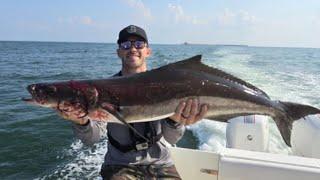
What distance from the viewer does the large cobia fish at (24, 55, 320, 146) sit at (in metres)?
3.41

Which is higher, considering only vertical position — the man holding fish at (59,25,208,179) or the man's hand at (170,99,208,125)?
the man's hand at (170,99,208,125)

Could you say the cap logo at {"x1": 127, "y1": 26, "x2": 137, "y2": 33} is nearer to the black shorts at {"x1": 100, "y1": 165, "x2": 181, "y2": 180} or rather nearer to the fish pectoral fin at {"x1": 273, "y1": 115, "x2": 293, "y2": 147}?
the black shorts at {"x1": 100, "y1": 165, "x2": 181, "y2": 180}

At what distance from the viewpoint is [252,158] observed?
4309 mm

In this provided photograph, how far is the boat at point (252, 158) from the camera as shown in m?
4.17

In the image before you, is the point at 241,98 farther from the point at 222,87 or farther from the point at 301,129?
the point at 301,129

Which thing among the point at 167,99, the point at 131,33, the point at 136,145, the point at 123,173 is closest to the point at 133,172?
the point at 123,173

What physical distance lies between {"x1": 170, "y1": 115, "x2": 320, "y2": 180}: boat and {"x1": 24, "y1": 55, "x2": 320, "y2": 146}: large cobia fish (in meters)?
0.60

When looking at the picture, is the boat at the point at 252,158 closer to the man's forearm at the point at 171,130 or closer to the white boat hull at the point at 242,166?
the white boat hull at the point at 242,166

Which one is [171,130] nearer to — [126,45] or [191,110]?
[191,110]

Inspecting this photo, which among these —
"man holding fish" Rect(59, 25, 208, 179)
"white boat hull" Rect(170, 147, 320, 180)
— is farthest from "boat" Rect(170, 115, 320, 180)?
"man holding fish" Rect(59, 25, 208, 179)

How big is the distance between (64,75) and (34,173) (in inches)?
691

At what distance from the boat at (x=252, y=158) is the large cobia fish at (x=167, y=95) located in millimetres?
597

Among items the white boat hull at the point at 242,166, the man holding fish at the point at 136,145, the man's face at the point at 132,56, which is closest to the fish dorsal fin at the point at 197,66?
the man holding fish at the point at 136,145

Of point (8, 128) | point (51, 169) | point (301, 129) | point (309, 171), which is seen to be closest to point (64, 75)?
point (8, 128)
